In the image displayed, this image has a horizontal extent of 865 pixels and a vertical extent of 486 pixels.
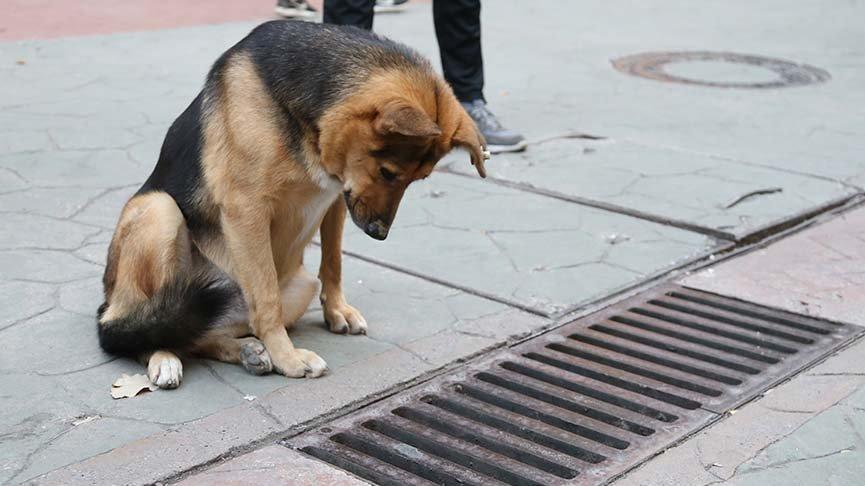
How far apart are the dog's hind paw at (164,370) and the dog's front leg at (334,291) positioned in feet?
2.03

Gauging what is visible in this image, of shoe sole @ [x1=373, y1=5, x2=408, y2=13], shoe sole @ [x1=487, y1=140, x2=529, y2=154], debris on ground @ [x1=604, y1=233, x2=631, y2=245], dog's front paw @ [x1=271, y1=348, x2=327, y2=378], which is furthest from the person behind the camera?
shoe sole @ [x1=373, y1=5, x2=408, y2=13]

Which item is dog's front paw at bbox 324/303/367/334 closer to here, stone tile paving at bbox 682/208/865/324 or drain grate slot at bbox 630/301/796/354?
drain grate slot at bbox 630/301/796/354

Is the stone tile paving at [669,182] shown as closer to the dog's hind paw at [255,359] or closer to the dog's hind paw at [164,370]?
the dog's hind paw at [255,359]

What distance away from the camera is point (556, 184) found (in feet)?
17.8

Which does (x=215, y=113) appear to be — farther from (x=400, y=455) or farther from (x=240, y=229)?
(x=400, y=455)

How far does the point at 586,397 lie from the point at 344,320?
90 centimetres

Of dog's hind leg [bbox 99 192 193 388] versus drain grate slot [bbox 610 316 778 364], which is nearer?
dog's hind leg [bbox 99 192 193 388]

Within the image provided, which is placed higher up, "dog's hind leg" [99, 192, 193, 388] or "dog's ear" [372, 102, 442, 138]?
"dog's ear" [372, 102, 442, 138]

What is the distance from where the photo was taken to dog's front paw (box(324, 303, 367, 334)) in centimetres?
377

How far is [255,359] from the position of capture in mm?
3389

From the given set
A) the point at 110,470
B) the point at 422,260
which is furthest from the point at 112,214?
the point at 110,470

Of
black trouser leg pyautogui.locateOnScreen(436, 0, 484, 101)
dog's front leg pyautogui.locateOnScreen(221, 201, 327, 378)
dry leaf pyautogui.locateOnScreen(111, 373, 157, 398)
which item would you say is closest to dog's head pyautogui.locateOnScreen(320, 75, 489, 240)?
dog's front leg pyautogui.locateOnScreen(221, 201, 327, 378)

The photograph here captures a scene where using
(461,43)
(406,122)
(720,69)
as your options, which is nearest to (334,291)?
(406,122)

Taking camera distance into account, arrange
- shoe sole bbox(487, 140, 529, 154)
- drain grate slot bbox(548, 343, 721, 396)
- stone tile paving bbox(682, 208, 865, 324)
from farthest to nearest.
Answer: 1. shoe sole bbox(487, 140, 529, 154)
2. stone tile paving bbox(682, 208, 865, 324)
3. drain grate slot bbox(548, 343, 721, 396)
